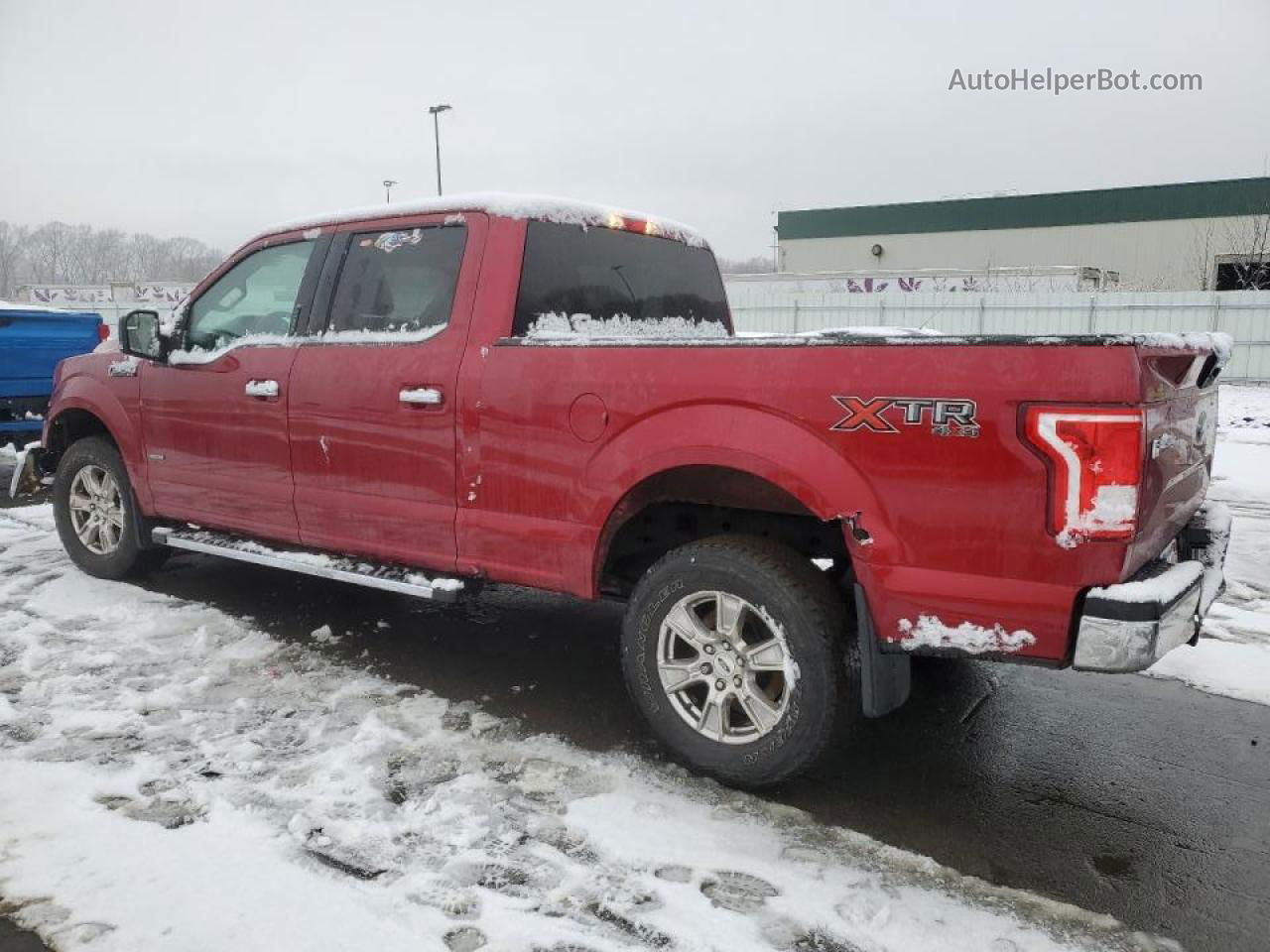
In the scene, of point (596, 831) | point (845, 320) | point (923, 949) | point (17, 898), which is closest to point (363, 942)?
point (596, 831)

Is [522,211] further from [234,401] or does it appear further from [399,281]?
[234,401]

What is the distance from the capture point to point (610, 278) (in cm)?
412

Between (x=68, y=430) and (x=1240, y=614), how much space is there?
6.81 metres

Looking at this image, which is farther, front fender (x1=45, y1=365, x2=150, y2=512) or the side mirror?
front fender (x1=45, y1=365, x2=150, y2=512)

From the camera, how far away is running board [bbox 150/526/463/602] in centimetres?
379

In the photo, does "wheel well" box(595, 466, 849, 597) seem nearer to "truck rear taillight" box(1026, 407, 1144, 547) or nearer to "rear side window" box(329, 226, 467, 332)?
"truck rear taillight" box(1026, 407, 1144, 547)

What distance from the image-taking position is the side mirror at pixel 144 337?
4859 millimetres

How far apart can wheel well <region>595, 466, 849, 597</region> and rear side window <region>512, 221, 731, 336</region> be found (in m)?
0.87

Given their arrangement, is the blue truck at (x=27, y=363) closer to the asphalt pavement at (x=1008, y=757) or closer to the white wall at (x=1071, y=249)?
the asphalt pavement at (x=1008, y=757)

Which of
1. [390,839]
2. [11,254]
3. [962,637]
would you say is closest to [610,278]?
[962,637]

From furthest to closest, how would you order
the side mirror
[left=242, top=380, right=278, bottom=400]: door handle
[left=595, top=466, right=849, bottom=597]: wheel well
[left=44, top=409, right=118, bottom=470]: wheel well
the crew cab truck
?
[left=44, top=409, right=118, bottom=470]: wheel well → the side mirror → [left=242, top=380, right=278, bottom=400]: door handle → [left=595, top=466, right=849, bottom=597]: wheel well → the crew cab truck

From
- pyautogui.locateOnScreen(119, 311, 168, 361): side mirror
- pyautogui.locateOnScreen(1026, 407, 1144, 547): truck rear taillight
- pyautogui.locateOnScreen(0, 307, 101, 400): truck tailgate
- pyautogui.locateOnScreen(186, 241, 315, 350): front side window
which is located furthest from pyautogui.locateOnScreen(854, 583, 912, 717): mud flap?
pyautogui.locateOnScreen(0, 307, 101, 400): truck tailgate

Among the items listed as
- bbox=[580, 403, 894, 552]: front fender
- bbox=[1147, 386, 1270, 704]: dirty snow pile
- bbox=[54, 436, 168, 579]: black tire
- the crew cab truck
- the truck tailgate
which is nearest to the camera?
the crew cab truck

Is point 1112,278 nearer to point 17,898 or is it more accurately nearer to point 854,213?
point 854,213
